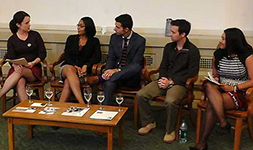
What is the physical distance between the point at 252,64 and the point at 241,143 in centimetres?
83

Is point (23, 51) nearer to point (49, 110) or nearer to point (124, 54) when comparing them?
point (124, 54)

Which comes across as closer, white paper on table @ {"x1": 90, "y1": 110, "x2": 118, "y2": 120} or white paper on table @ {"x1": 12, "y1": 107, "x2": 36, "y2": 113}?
white paper on table @ {"x1": 90, "y1": 110, "x2": 118, "y2": 120}

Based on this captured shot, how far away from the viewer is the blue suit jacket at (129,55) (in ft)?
14.4

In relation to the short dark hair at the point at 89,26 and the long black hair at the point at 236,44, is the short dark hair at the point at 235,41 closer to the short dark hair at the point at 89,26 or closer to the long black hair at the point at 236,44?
the long black hair at the point at 236,44

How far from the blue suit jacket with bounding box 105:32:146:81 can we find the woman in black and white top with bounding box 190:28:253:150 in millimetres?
905

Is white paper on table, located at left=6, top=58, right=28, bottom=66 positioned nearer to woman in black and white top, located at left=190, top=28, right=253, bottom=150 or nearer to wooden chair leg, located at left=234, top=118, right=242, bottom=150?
woman in black and white top, located at left=190, top=28, right=253, bottom=150

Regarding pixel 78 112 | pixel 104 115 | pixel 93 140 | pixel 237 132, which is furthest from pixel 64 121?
pixel 237 132

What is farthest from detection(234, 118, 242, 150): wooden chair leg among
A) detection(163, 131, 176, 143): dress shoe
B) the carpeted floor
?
detection(163, 131, 176, 143): dress shoe

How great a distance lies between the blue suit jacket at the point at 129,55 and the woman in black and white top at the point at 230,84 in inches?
35.6

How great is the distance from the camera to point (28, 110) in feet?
11.9

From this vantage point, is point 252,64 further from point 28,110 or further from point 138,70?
point 28,110

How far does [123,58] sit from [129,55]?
9 centimetres

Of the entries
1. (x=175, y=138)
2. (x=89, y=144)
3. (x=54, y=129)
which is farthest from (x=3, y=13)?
(x=175, y=138)

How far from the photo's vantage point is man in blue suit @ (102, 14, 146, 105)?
14.4ft
